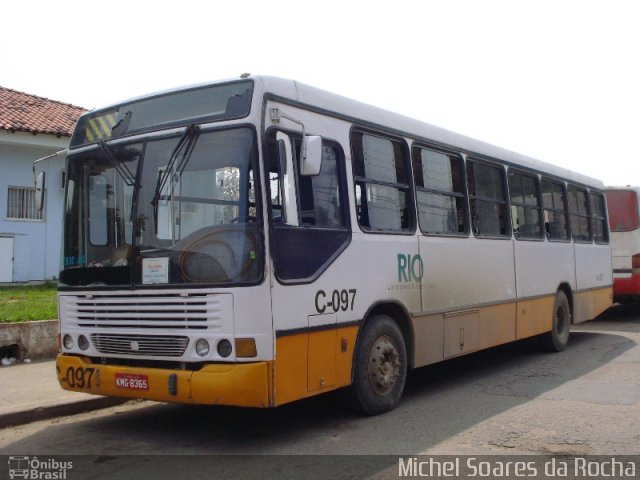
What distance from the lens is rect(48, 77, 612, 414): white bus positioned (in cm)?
537

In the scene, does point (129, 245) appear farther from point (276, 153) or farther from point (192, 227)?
point (276, 153)

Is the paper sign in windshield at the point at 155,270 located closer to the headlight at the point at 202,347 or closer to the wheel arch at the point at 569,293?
the headlight at the point at 202,347

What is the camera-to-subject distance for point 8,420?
6543mm

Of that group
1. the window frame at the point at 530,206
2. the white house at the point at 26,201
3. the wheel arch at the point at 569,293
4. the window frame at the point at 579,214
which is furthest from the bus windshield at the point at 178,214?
the white house at the point at 26,201

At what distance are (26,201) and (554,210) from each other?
13.1 m

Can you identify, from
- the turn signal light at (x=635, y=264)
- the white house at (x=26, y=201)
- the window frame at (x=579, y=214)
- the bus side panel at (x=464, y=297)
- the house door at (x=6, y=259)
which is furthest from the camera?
the white house at (x=26, y=201)

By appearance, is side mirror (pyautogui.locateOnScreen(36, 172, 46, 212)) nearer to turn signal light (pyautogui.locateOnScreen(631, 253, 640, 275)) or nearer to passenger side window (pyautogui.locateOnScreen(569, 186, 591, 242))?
passenger side window (pyautogui.locateOnScreen(569, 186, 591, 242))

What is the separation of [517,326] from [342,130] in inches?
182

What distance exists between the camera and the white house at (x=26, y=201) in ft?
56.5

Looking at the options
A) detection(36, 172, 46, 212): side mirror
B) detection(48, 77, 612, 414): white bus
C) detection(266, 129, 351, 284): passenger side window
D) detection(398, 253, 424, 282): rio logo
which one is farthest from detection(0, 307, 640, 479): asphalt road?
detection(36, 172, 46, 212): side mirror

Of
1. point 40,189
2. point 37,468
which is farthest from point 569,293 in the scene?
point 37,468

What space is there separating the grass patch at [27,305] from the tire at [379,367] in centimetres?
530

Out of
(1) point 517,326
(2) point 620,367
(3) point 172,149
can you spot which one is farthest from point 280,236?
(2) point 620,367

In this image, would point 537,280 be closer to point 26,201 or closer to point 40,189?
point 40,189
